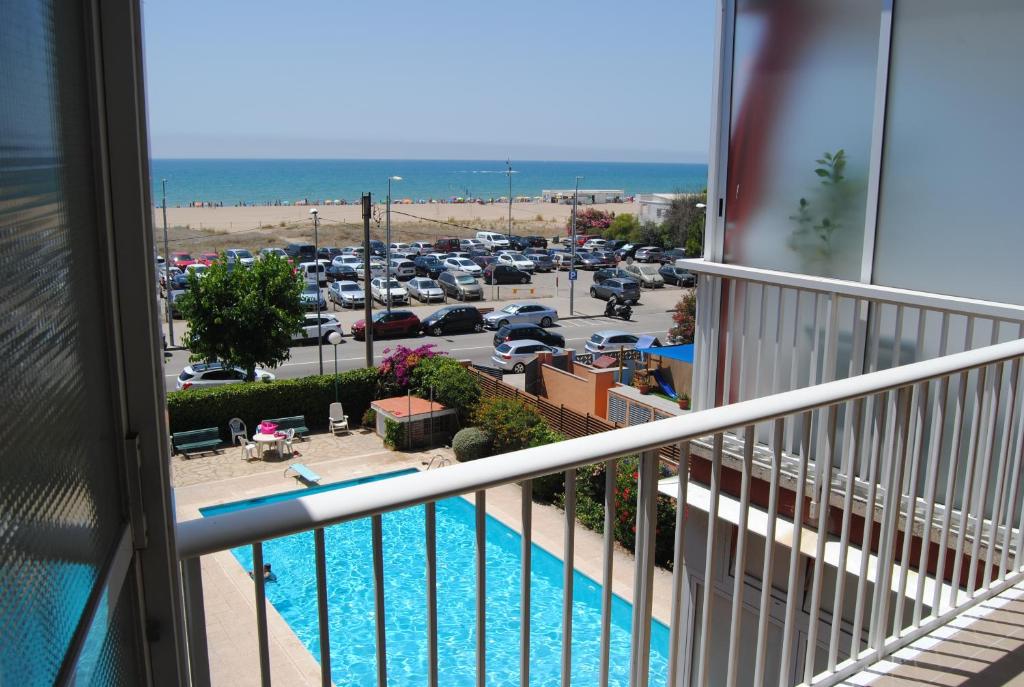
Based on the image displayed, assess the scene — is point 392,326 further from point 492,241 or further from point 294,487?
point 492,241

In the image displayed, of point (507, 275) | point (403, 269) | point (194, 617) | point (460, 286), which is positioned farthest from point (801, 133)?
point (403, 269)

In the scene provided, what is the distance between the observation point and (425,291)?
35188mm

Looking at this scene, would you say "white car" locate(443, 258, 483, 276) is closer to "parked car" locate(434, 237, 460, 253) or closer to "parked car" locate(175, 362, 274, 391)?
"parked car" locate(434, 237, 460, 253)

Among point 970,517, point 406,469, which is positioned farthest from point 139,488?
point 406,469

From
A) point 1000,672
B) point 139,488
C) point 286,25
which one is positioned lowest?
point 1000,672

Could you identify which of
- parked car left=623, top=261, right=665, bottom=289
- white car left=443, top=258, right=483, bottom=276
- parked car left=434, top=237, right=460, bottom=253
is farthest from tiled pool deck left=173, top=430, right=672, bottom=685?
parked car left=434, top=237, right=460, bottom=253

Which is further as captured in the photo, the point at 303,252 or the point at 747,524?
the point at 303,252

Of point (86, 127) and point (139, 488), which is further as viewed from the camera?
point (139, 488)

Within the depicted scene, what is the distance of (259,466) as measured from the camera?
52.0ft

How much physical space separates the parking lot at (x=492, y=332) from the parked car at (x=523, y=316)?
386 mm

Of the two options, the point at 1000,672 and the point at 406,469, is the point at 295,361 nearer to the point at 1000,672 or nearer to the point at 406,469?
the point at 406,469

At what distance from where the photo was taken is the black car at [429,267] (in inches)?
1616

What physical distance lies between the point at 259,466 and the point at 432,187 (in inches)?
4749

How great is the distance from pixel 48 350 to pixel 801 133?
12.2 feet
